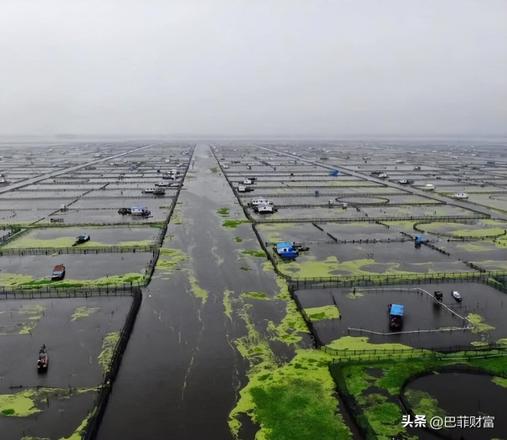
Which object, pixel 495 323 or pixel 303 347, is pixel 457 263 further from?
pixel 303 347

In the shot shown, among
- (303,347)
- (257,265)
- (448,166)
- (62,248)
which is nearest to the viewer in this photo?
(303,347)

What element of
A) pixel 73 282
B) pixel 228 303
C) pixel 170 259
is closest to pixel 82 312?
pixel 73 282

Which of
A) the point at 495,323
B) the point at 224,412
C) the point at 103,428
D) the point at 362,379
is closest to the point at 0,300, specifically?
the point at 103,428

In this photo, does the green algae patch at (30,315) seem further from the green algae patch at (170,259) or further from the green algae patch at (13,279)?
the green algae patch at (170,259)

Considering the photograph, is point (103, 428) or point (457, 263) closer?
point (103, 428)

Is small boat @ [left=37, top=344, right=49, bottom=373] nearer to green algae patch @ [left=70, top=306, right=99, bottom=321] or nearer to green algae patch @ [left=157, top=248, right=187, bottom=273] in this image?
green algae patch @ [left=70, top=306, right=99, bottom=321]

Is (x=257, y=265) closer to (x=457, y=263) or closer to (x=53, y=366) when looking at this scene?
(x=457, y=263)

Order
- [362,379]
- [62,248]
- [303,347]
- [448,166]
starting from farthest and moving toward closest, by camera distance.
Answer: [448,166], [62,248], [303,347], [362,379]
